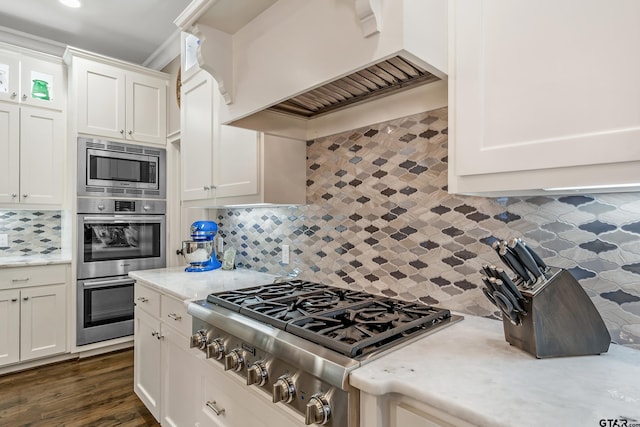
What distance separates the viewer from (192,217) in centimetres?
319

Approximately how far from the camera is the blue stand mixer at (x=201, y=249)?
2410mm

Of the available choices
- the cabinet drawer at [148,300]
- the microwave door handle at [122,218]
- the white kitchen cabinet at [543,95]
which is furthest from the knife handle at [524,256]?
the microwave door handle at [122,218]

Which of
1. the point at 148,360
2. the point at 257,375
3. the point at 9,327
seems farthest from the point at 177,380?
the point at 9,327

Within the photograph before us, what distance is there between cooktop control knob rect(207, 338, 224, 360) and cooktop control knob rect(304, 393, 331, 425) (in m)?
0.54

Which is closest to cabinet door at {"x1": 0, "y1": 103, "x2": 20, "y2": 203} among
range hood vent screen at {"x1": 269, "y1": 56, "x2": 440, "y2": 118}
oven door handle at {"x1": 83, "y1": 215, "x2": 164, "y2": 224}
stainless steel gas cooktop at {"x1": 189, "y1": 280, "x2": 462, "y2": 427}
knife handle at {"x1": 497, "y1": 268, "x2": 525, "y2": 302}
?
oven door handle at {"x1": 83, "y1": 215, "x2": 164, "y2": 224}

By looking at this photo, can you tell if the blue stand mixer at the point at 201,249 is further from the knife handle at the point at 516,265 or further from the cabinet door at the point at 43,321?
the knife handle at the point at 516,265

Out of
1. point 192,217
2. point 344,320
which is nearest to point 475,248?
point 344,320

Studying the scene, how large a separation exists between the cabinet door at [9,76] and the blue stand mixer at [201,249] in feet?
6.73

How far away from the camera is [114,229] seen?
10.4 ft

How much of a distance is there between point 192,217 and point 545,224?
2.80 metres

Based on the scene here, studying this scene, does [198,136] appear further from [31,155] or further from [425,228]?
[31,155]

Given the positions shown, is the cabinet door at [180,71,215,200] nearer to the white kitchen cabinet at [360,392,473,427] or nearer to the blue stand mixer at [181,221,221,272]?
the blue stand mixer at [181,221,221,272]

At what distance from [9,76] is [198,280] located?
101 inches

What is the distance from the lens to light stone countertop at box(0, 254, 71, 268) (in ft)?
9.17
